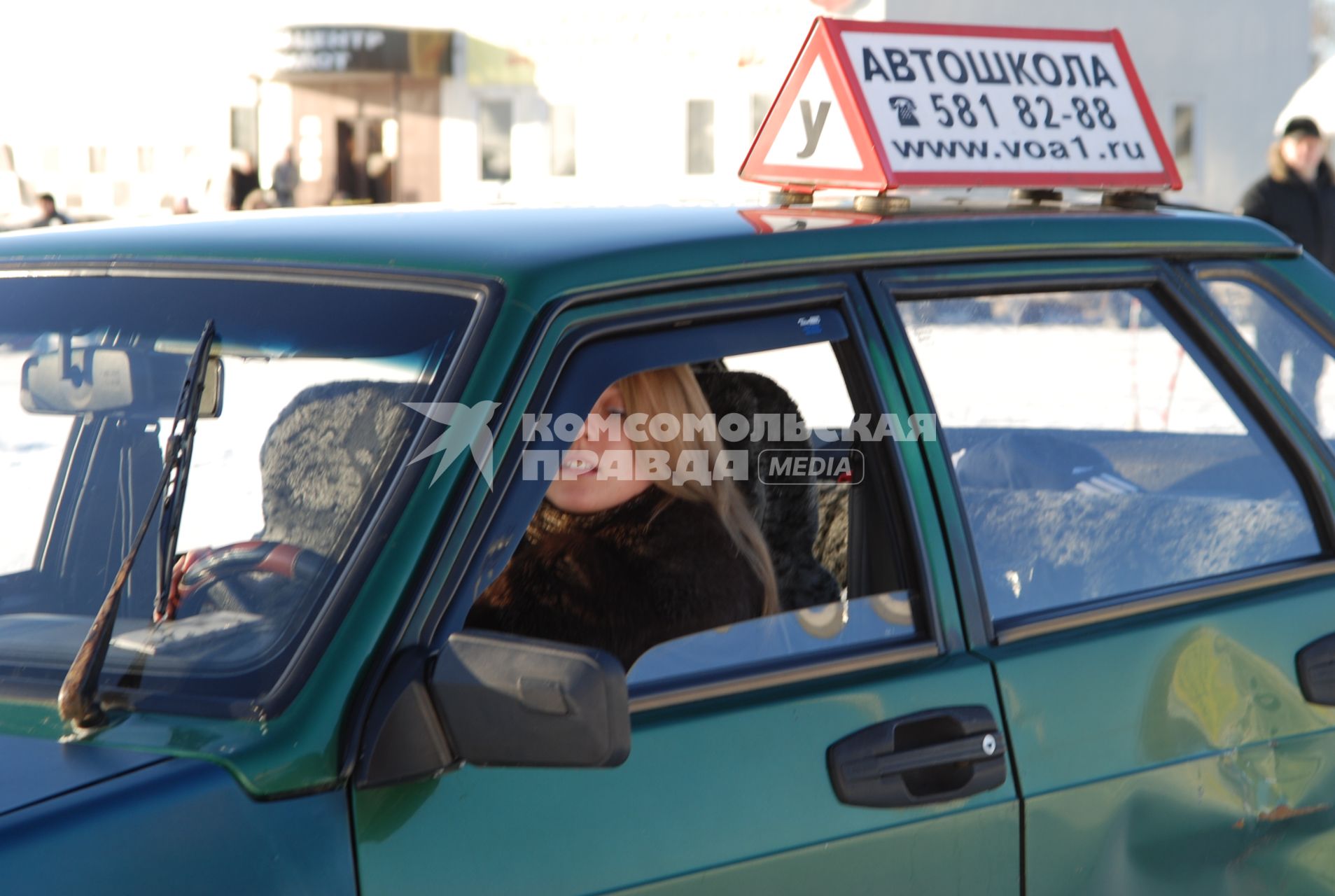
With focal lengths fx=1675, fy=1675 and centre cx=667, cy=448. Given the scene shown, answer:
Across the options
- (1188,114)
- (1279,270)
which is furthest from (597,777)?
(1188,114)

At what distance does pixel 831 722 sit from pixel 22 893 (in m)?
0.84

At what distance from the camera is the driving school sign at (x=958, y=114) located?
2457 mm

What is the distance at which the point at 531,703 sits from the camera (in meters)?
1.51

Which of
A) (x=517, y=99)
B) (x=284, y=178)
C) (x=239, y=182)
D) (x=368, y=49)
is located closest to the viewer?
(x=239, y=182)

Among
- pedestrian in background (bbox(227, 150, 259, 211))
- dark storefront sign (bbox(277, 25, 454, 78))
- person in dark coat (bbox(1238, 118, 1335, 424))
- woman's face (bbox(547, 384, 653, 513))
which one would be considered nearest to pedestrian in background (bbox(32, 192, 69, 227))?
pedestrian in background (bbox(227, 150, 259, 211))

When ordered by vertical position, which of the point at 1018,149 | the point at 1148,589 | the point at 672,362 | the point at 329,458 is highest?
the point at 1018,149

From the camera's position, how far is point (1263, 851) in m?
2.16

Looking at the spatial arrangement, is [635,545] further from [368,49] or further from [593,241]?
[368,49]

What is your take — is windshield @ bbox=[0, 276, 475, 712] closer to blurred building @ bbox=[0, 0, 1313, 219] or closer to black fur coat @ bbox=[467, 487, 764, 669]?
black fur coat @ bbox=[467, 487, 764, 669]

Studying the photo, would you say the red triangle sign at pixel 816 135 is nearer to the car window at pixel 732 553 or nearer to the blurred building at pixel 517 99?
the car window at pixel 732 553

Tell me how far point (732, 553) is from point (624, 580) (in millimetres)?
156

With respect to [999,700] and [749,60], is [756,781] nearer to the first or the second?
[999,700]

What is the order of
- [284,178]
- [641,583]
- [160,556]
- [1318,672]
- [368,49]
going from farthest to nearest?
[368,49] < [284,178] < [1318,672] < [641,583] < [160,556]

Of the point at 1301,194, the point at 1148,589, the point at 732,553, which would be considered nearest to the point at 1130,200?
the point at 1148,589
